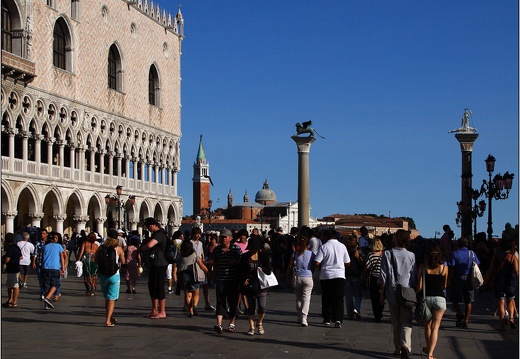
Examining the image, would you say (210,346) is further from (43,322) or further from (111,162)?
(111,162)

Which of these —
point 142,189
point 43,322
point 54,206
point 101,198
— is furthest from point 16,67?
point 43,322

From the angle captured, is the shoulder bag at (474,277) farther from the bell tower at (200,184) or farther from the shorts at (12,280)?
the bell tower at (200,184)

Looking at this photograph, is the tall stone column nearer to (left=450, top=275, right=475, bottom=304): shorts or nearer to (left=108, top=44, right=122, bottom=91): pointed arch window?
(left=108, top=44, right=122, bottom=91): pointed arch window

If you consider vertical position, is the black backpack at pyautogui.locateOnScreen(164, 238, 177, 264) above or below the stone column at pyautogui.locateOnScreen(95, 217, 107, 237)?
above

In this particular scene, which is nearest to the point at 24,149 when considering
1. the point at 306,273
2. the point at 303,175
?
the point at 303,175

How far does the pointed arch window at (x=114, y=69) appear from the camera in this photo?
45859mm

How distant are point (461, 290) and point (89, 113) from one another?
1265 inches

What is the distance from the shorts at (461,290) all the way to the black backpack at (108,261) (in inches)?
170

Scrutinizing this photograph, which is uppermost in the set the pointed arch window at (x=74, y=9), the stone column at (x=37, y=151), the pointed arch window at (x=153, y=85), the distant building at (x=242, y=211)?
the pointed arch window at (x=74, y=9)

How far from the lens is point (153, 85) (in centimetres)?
5166

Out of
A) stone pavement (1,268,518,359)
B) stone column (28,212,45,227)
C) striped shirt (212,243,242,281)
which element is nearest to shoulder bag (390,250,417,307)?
stone pavement (1,268,518,359)

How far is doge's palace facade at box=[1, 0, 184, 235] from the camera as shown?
118 feet

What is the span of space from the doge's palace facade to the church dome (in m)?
113

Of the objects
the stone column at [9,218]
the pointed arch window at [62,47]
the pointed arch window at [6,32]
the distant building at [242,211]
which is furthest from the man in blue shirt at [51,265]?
the distant building at [242,211]
